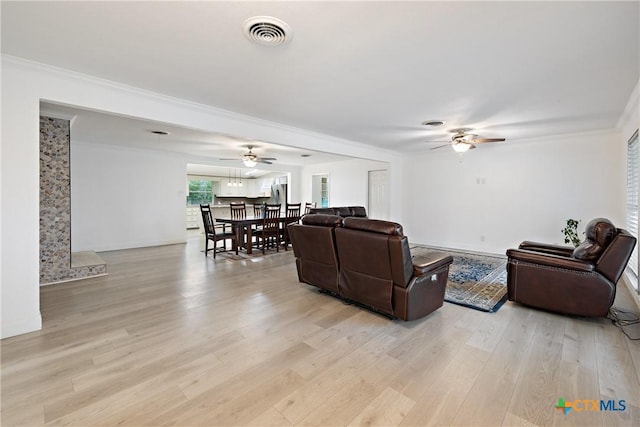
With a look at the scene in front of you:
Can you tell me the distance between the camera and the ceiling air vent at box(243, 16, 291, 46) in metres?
1.83

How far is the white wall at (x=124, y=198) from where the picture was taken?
5.93 metres

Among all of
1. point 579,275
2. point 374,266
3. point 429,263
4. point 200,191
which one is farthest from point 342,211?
point 200,191

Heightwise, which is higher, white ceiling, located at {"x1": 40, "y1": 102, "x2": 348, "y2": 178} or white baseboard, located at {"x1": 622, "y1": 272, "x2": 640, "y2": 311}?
white ceiling, located at {"x1": 40, "y1": 102, "x2": 348, "y2": 178}

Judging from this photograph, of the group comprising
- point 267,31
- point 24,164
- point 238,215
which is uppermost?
point 267,31

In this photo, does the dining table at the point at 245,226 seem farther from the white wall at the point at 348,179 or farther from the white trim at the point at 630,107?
the white trim at the point at 630,107

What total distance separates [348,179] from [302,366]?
7.04 m

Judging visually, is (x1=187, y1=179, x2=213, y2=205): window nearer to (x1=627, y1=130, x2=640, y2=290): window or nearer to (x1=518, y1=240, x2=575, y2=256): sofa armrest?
(x1=518, y1=240, x2=575, y2=256): sofa armrest

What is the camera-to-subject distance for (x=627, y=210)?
433 centimetres

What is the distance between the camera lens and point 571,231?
5008 millimetres

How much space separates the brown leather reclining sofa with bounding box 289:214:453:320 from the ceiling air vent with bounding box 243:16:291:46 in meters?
1.73

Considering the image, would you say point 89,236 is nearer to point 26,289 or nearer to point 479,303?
point 26,289

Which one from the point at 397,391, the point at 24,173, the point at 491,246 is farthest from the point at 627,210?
the point at 24,173

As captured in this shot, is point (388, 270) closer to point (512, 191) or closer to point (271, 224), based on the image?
point (271, 224)

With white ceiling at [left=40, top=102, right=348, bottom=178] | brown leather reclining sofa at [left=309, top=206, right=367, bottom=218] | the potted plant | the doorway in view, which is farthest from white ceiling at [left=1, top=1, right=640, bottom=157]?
the doorway
